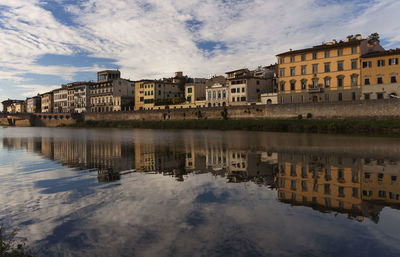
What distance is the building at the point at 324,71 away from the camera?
60781 mm

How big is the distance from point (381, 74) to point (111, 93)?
315ft

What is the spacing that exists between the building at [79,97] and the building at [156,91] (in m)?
34.3

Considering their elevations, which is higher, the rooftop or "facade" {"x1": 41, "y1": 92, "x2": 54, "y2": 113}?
the rooftop

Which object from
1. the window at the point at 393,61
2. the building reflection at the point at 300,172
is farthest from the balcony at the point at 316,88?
the building reflection at the point at 300,172

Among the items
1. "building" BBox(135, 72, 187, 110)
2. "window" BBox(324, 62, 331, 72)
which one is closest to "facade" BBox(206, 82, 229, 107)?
"building" BBox(135, 72, 187, 110)

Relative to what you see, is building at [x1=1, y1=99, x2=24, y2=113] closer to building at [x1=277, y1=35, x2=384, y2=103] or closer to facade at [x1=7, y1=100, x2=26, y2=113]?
facade at [x1=7, y1=100, x2=26, y2=113]

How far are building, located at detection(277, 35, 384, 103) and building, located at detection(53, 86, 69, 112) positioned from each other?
11237 centimetres

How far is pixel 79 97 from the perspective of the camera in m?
136

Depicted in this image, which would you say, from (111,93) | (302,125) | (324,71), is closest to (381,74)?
(324,71)

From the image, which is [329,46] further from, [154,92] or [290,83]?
[154,92]

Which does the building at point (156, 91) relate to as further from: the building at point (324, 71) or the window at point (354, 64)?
the window at point (354, 64)

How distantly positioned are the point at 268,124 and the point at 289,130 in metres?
4.97

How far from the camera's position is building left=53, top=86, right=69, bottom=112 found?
474 feet

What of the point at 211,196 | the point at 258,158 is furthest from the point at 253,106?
the point at 211,196
